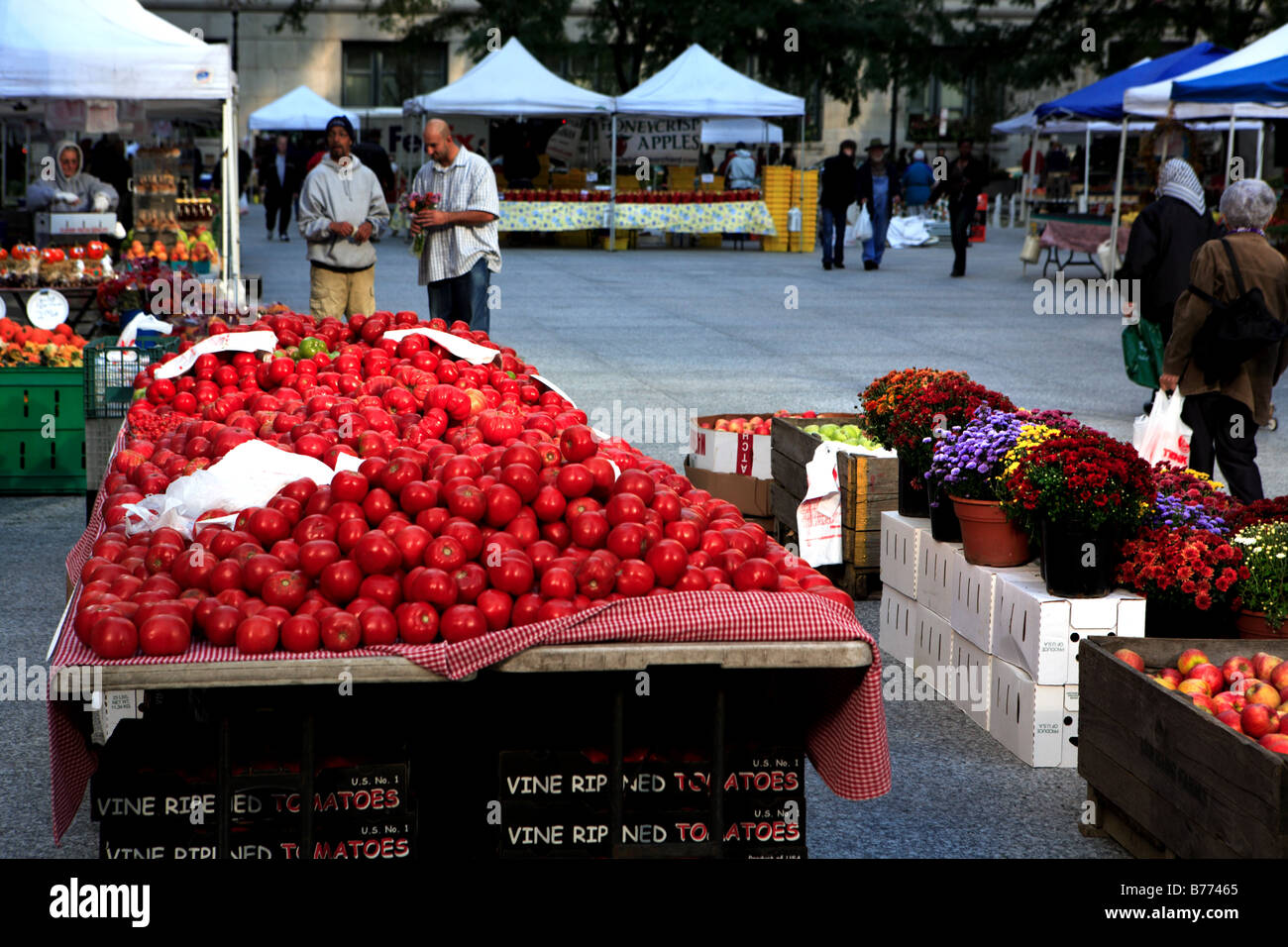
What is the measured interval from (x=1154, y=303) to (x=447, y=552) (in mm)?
6990

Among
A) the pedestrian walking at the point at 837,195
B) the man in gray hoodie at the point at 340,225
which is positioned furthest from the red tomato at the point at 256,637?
the pedestrian walking at the point at 837,195

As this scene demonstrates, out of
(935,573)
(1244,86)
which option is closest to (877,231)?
(1244,86)

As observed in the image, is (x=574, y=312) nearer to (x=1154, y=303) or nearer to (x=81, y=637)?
(x=1154, y=303)

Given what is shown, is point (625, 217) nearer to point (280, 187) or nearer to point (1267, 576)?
point (280, 187)

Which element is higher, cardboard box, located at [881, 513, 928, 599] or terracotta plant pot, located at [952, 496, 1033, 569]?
terracotta plant pot, located at [952, 496, 1033, 569]

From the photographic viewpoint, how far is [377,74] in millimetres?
A: 54500

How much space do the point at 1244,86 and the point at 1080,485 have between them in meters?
8.83

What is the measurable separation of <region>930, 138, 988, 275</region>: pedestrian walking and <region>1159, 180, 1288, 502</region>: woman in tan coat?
16.4 metres

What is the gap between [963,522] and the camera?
18.0 ft

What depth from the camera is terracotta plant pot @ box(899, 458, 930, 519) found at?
20.0 ft

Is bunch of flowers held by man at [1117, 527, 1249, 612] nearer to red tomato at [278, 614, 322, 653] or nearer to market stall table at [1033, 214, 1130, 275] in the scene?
red tomato at [278, 614, 322, 653]

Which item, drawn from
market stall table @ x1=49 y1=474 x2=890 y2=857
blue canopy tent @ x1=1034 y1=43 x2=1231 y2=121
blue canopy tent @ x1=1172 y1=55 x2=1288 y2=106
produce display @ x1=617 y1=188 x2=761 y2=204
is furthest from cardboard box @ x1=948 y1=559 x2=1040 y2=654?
produce display @ x1=617 y1=188 x2=761 y2=204

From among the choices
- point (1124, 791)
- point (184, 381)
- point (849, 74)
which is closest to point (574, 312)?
point (184, 381)
